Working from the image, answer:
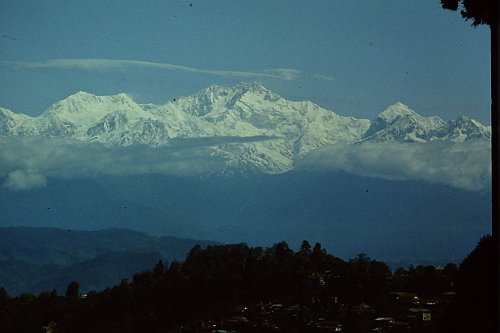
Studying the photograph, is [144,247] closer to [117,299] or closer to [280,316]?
[117,299]

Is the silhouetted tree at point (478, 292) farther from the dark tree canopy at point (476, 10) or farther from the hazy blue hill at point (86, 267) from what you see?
the hazy blue hill at point (86, 267)

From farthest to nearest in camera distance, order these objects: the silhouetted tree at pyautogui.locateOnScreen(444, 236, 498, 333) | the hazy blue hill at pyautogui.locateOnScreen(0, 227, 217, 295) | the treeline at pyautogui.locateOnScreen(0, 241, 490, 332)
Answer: the hazy blue hill at pyautogui.locateOnScreen(0, 227, 217, 295) → the treeline at pyautogui.locateOnScreen(0, 241, 490, 332) → the silhouetted tree at pyautogui.locateOnScreen(444, 236, 498, 333)

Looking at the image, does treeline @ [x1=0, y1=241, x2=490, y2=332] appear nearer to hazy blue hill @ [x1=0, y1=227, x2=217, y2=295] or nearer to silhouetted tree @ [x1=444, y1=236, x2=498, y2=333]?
silhouetted tree @ [x1=444, y1=236, x2=498, y2=333]

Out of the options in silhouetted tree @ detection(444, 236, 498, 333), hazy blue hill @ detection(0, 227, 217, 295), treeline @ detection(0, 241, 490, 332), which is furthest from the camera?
hazy blue hill @ detection(0, 227, 217, 295)

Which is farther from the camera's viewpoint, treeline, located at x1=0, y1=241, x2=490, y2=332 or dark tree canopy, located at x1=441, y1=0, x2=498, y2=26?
treeline, located at x1=0, y1=241, x2=490, y2=332

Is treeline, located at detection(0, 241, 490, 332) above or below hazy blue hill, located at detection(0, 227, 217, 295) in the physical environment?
below

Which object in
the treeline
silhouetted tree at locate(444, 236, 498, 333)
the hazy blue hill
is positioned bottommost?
silhouetted tree at locate(444, 236, 498, 333)

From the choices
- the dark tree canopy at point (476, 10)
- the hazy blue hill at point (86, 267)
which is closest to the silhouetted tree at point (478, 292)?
the dark tree canopy at point (476, 10)

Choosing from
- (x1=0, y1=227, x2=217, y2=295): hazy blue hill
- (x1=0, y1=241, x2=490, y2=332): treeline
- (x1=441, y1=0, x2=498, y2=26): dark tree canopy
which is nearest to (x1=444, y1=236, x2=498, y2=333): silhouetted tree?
(x1=441, y1=0, x2=498, y2=26): dark tree canopy
